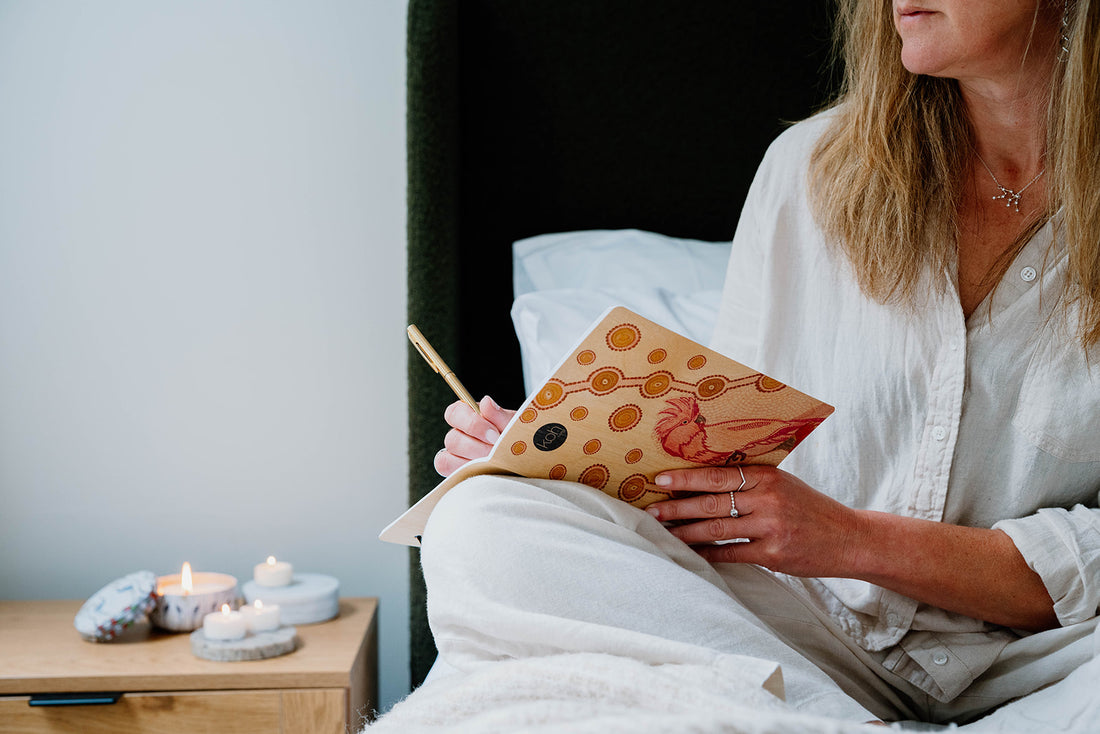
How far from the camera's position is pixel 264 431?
152 cm

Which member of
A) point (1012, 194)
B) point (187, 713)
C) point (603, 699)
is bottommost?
point (187, 713)

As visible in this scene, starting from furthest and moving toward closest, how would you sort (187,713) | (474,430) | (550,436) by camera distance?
1. (187,713)
2. (474,430)
3. (550,436)

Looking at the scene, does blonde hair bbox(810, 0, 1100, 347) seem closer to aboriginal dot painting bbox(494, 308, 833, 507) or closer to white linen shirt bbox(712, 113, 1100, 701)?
white linen shirt bbox(712, 113, 1100, 701)

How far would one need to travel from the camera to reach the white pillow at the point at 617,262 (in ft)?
4.33

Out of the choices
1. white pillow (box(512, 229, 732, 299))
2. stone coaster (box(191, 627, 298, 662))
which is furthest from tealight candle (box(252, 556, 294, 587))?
white pillow (box(512, 229, 732, 299))

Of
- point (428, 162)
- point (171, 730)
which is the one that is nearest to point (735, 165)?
point (428, 162)

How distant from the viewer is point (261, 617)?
120 cm

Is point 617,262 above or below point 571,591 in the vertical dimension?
above

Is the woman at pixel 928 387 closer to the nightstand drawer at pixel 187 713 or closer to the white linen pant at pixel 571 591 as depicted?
the white linen pant at pixel 571 591

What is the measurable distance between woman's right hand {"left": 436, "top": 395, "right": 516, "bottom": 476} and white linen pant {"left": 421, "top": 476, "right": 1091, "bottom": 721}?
92 millimetres

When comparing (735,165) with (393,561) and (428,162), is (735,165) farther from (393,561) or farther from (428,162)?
(393,561)

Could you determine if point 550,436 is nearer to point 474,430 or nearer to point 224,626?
point 474,430

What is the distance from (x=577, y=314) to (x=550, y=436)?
0.55 metres

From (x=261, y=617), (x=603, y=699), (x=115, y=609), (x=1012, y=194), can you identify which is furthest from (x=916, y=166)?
(x=115, y=609)
